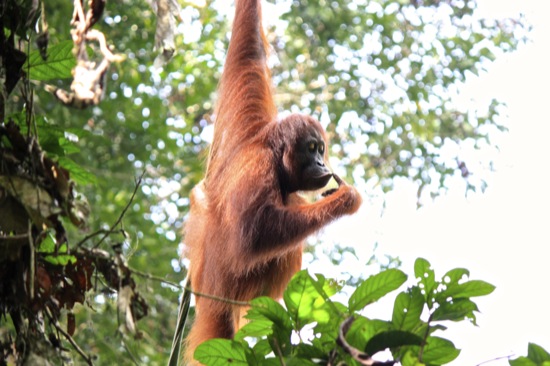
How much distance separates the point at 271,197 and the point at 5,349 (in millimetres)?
2339

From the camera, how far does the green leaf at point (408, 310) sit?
219 cm

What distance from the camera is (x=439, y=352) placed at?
219cm

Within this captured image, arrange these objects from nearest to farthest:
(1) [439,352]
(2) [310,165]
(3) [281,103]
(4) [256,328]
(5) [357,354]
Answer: (5) [357,354], (1) [439,352], (4) [256,328], (2) [310,165], (3) [281,103]

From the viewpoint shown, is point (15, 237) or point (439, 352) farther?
point (439, 352)

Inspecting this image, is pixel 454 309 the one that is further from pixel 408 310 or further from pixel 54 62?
pixel 54 62

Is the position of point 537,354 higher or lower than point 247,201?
lower

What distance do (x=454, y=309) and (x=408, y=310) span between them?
0.44ft

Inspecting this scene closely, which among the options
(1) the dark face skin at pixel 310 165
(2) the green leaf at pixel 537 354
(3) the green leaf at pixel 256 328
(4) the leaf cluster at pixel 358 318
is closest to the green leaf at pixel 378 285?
(4) the leaf cluster at pixel 358 318

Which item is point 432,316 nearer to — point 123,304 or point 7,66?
point 123,304

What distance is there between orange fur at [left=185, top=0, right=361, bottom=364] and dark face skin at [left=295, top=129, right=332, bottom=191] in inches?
0.9

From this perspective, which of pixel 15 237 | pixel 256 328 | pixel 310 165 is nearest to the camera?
pixel 15 237

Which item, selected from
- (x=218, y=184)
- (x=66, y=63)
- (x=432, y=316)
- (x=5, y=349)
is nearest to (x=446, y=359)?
(x=432, y=316)

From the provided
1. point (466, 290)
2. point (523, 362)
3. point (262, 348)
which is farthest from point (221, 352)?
point (523, 362)

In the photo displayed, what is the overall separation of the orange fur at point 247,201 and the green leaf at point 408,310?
83.2 inches
